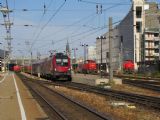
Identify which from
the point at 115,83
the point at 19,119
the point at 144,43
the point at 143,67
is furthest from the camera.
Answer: the point at 144,43

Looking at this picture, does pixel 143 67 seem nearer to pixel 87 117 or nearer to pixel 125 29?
pixel 125 29

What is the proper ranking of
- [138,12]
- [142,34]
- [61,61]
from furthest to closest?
[142,34] → [138,12] → [61,61]

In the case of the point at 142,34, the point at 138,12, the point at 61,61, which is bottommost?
the point at 61,61

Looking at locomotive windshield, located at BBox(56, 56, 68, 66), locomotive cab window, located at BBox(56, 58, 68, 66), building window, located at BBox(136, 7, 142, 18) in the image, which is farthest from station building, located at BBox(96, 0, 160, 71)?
locomotive cab window, located at BBox(56, 58, 68, 66)

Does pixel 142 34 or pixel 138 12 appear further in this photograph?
pixel 142 34

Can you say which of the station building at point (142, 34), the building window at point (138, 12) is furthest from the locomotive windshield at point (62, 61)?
the building window at point (138, 12)

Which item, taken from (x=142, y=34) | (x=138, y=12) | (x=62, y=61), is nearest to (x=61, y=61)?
(x=62, y=61)

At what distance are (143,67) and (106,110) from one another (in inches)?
3266

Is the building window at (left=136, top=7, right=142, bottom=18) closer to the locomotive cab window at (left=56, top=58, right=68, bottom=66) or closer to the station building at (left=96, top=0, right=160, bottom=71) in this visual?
the station building at (left=96, top=0, right=160, bottom=71)

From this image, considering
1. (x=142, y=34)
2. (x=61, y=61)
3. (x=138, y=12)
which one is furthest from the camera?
(x=142, y=34)

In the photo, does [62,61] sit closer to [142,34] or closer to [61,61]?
[61,61]

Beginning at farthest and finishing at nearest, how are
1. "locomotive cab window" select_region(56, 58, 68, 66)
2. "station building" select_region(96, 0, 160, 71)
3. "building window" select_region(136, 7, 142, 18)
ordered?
"station building" select_region(96, 0, 160, 71) → "building window" select_region(136, 7, 142, 18) → "locomotive cab window" select_region(56, 58, 68, 66)

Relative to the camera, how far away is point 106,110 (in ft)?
67.9

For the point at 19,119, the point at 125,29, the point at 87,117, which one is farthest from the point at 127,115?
the point at 125,29
